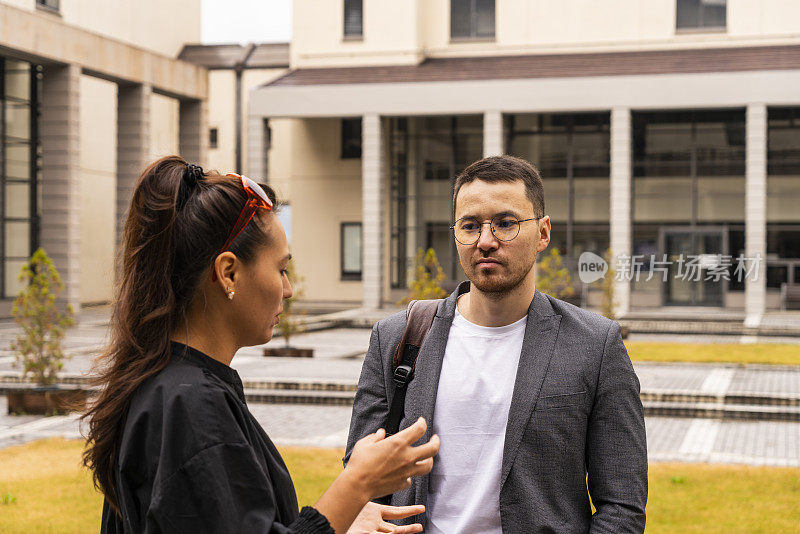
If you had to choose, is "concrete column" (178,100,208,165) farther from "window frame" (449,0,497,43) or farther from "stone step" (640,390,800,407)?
"stone step" (640,390,800,407)

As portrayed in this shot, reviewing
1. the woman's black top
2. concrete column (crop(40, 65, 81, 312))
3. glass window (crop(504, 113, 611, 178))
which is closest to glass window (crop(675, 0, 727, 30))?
glass window (crop(504, 113, 611, 178))

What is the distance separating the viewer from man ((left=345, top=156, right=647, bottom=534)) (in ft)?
9.50

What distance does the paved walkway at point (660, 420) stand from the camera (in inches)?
434

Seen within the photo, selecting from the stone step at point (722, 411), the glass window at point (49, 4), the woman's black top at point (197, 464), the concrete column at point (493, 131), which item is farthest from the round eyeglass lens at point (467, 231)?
the glass window at point (49, 4)

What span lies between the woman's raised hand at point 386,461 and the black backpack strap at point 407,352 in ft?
2.44

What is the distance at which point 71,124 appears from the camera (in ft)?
100

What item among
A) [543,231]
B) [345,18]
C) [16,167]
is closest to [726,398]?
[543,231]

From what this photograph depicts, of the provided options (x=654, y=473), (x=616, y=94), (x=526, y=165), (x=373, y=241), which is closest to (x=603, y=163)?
(x=616, y=94)

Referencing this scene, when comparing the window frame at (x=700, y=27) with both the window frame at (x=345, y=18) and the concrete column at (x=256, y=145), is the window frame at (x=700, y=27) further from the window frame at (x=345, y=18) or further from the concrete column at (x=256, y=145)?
the concrete column at (x=256, y=145)

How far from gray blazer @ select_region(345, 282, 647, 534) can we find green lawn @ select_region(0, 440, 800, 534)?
472cm

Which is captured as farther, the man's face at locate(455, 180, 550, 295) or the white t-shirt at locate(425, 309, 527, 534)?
the man's face at locate(455, 180, 550, 295)

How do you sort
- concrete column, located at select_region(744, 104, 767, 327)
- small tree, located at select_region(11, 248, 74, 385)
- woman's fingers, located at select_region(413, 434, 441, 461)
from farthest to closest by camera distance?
concrete column, located at select_region(744, 104, 767, 327) < small tree, located at select_region(11, 248, 74, 385) < woman's fingers, located at select_region(413, 434, 441, 461)

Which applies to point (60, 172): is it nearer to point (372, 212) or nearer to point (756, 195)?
point (372, 212)

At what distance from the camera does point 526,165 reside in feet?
10.6
